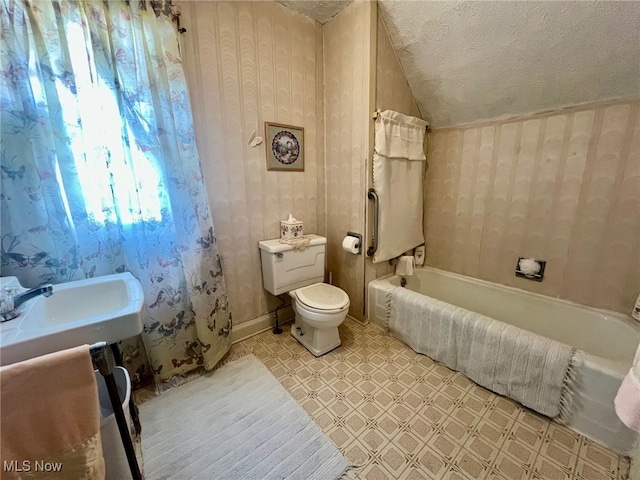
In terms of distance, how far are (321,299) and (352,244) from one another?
0.53 metres

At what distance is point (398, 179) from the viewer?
2129 millimetres

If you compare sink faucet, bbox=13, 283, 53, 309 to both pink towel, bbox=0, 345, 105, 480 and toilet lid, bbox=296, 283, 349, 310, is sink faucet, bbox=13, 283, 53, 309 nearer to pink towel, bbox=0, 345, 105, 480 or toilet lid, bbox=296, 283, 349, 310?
pink towel, bbox=0, 345, 105, 480

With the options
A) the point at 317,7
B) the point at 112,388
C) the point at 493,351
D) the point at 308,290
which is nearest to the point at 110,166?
the point at 112,388

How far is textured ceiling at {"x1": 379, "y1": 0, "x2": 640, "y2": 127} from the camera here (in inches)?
52.2

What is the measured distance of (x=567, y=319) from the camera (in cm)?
178

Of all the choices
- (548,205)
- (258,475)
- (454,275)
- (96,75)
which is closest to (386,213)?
(454,275)

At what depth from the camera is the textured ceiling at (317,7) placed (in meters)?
1.86

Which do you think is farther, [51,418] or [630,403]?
[630,403]

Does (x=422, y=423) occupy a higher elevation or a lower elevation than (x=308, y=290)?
lower

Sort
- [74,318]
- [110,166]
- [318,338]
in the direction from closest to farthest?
1. [74,318]
2. [110,166]
3. [318,338]

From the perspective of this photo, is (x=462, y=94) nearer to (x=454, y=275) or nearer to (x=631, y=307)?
(x=454, y=275)

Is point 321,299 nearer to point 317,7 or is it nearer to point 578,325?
point 578,325

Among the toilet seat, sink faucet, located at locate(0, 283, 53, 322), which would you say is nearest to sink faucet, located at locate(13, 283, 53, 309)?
sink faucet, located at locate(0, 283, 53, 322)

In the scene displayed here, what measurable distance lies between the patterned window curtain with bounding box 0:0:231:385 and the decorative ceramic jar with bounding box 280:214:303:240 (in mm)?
554
